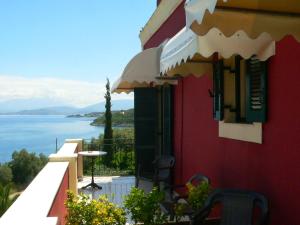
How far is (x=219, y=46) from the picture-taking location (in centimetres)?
345

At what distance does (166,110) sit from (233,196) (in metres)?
4.86

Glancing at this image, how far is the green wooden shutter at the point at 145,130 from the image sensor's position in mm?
9203

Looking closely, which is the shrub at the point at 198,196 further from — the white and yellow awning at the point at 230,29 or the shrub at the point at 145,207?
the white and yellow awning at the point at 230,29

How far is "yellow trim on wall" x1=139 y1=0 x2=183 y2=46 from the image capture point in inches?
298

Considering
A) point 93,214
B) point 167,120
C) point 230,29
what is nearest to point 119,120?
point 167,120

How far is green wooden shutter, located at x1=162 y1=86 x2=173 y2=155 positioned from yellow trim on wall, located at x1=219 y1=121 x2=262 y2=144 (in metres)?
3.03

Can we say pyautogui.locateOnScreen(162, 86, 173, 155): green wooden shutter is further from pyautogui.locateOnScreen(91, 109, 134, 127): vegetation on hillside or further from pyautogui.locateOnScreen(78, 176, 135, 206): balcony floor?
pyautogui.locateOnScreen(91, 109, 134, 127): vegetation on hillside

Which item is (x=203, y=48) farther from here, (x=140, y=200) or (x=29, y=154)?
(x=29, y=154)

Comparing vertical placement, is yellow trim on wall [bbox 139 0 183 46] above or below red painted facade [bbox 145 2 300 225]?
above

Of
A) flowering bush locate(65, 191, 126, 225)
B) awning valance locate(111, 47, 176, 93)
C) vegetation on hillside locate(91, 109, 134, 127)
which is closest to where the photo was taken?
flowering bush locate(65, 191, 126, 225)

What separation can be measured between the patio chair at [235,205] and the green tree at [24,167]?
33.0 metres

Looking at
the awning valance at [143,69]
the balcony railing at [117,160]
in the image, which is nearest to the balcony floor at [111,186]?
the balcony railing at [117,160]

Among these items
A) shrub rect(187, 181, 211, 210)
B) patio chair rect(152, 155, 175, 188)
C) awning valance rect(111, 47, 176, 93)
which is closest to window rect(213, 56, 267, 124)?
shrub rect(187, 181, 211, 210)

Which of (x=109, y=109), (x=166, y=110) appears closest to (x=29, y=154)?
(x=109, y=109)
